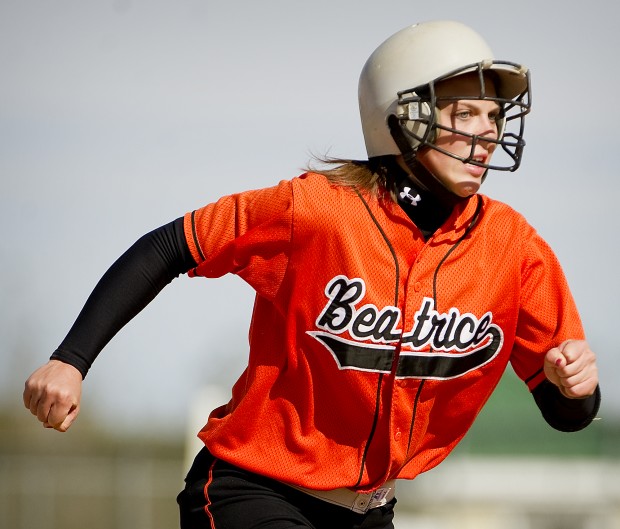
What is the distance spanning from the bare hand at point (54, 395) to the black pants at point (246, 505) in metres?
0.50

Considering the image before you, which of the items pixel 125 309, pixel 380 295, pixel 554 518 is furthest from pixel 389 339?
pixel 554 518

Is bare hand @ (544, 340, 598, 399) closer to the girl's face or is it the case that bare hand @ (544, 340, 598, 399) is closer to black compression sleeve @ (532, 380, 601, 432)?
black compression sleeve @ (532, 380, 601, 432)

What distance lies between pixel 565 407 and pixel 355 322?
0.81 metres

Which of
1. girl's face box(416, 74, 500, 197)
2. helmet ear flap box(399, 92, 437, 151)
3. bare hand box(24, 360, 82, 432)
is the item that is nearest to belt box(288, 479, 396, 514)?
bare hand box(24, 360, 82, 432)

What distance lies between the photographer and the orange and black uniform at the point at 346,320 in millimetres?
3691

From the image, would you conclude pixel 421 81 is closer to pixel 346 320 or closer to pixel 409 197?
pixel 409 197

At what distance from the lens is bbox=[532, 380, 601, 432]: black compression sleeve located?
3.90 m

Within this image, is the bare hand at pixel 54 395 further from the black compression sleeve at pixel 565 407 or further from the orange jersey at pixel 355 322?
the black compression sleeve at pixel 565 407

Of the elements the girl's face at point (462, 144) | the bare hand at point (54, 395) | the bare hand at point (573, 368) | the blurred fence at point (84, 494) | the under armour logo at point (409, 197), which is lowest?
the blurred fence at point (84, 494)

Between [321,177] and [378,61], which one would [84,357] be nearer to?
[321,177]

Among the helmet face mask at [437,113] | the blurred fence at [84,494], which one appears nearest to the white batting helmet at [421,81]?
the helmet face mask at [437,113]

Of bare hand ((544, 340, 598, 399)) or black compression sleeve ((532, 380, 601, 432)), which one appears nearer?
bare hand ((544, 340, 598, 399))

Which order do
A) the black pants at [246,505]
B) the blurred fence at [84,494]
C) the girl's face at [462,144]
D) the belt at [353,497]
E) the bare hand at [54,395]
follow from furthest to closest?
the blurred fence at [84,494] → the girl's face at [462,144] → the belt at [353,497] → the black pants at [246,505] → the bare hand at [54,395]

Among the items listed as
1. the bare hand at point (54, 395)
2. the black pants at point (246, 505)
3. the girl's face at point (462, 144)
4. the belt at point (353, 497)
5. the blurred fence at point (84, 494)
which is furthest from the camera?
the blurred fence at point (84, 494)
